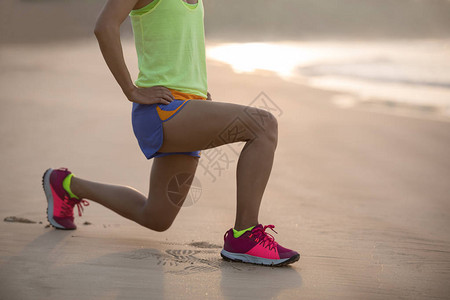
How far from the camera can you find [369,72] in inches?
579

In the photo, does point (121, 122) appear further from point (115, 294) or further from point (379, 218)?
point (115, 294)

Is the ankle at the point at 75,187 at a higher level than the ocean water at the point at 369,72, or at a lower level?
lower

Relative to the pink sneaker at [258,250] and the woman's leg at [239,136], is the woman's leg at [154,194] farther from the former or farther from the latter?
the pink sneaker at [258,250]

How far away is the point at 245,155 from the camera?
2938 millimetres

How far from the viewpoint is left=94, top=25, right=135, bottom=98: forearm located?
8.90 ft

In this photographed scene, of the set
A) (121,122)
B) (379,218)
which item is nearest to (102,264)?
(379,218)

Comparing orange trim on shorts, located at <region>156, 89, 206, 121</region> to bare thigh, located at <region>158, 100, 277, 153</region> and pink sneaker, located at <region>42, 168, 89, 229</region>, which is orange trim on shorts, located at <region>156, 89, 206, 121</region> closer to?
bare thigh, located at <region>158, 100, 277, 153</region>

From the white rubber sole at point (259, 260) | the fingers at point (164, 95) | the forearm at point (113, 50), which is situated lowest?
the white rubber sole at point (259, 260)

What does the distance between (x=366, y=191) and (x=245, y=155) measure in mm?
2458

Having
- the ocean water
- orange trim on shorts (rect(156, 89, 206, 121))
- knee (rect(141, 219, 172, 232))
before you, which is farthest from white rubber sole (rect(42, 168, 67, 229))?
the ocean water

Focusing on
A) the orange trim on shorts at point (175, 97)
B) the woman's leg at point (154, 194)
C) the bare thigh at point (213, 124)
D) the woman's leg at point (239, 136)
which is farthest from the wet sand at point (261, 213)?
the orange trim on shorts at point (175, 97)

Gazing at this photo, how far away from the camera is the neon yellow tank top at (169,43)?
113 inches

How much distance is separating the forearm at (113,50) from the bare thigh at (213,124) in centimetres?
31

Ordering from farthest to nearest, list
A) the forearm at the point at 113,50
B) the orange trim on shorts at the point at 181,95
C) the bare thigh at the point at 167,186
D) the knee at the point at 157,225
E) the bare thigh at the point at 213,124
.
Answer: the knee at the point at 157,225
the bare thigh at the point at 167,186
the orange trim on shorts at the point at 181,95
the bare thigh at the point at 213,124
the forearm at the point at 113,50
